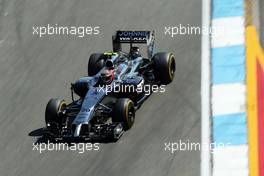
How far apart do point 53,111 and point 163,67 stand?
10.6 feet

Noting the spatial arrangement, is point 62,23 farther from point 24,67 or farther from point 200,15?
point 200,15

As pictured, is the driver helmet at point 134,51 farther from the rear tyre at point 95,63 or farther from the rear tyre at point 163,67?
the rear tyre at point 95,63

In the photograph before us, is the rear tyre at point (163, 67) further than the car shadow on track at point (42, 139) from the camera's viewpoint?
Yes

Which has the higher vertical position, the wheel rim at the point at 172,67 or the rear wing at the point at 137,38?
the rear wing at the point at 137,38

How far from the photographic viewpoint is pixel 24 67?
910 inches

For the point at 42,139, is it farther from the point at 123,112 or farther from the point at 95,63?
the point at 95,63

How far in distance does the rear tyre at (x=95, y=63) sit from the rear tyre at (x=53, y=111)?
212cm

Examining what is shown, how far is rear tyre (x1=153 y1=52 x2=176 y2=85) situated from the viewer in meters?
20.9

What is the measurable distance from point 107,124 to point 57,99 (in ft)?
5.38

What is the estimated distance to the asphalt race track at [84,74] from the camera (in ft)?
60.1

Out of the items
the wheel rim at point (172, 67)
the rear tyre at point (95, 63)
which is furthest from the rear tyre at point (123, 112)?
the rear tyre at point (95, 63)

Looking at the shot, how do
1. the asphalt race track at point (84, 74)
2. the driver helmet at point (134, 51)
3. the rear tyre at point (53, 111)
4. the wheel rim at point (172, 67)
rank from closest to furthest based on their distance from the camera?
the asphalt race track at point (84, 74) < the rear tyre at point (53, 111) < the wheel rim at point (172, 67) < the driver helmet at point (134, 51)

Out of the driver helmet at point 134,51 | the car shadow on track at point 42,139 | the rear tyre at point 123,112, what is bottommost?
the car shadow on track at point 42,139

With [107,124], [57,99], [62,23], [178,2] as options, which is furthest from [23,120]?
[178,2]
